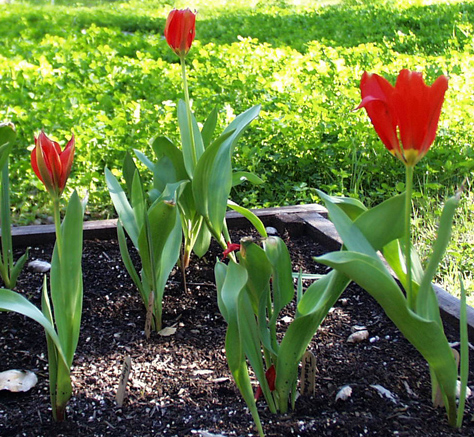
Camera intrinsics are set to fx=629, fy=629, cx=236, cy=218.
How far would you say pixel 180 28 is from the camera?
177 cm

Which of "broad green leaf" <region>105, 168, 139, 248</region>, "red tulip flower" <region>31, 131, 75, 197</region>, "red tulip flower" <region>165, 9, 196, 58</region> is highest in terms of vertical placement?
"red tulip flower" <region>165, 9, 196, 58</region>

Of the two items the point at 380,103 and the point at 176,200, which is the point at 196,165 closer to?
the point at 176,200

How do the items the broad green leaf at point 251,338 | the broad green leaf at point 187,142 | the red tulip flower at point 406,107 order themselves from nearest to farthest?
the red tulip flower at point 406,107 → the broad green leaf at point 251,338 → the broad green leaf at point 187,142

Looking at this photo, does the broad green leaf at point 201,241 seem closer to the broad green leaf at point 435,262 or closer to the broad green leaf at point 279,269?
the broad green leaf at point 279,269

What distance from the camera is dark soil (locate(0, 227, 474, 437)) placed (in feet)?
4.61

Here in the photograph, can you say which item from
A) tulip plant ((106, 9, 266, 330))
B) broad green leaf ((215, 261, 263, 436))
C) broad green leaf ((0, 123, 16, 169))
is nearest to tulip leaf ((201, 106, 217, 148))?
tulip plant ((106, 9, 266, 330))

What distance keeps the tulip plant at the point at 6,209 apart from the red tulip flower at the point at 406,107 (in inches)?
42.3

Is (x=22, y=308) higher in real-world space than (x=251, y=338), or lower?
higher

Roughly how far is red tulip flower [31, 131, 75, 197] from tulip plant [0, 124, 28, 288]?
1.69ft

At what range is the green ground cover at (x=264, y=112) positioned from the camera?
3268mm

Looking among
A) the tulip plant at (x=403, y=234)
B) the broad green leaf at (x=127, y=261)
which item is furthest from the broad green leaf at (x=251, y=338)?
the broad green leaf at (x=127, y=261)

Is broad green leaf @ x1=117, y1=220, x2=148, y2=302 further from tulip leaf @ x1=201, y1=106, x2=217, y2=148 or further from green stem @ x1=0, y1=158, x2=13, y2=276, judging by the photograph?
tulip leaf @ x1=201, y1=106, x2=217, y2=148

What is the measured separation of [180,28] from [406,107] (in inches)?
36.3

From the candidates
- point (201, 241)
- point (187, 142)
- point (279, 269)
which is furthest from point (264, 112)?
point (279, 269)
